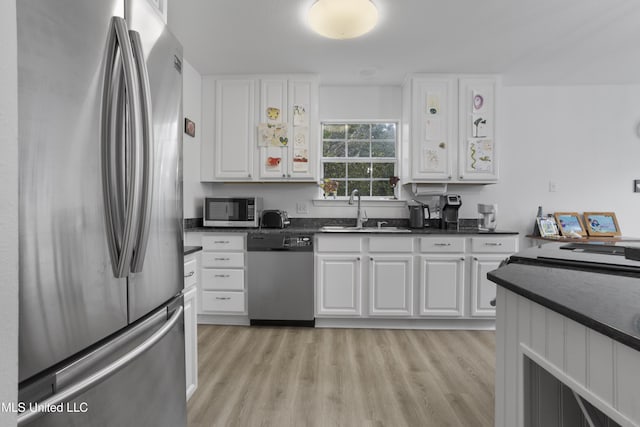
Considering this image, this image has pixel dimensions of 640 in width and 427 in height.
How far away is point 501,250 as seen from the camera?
2965mm

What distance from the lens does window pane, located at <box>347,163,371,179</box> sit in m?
3.76

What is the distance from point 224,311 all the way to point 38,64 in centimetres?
276

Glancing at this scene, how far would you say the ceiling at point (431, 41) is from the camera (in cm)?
223

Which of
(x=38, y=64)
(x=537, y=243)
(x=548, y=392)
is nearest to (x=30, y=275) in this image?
(x=38, y=64)

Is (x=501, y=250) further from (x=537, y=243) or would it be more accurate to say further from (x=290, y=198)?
(x=290, y=198)

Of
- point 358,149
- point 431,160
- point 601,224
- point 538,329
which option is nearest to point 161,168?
point 538,329

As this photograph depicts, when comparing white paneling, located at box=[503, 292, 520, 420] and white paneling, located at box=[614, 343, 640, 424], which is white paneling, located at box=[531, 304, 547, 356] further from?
white paneling, located at box=[614, 343, 640, 424]

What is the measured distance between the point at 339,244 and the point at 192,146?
1.80 metres

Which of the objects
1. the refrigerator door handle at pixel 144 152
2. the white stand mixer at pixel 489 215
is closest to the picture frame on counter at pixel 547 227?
the white stand mixer at pixel 489 215

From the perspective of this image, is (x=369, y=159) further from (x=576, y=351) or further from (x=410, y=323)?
(x=576, y=351)

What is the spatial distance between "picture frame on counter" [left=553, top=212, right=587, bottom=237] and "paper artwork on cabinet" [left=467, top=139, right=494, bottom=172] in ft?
3.48

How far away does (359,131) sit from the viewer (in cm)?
376

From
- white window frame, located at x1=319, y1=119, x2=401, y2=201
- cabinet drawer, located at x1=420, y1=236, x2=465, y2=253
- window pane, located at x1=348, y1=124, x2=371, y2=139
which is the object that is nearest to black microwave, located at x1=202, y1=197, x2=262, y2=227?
white window frame, located at x1=319, y1=119, x2=401, y2=201

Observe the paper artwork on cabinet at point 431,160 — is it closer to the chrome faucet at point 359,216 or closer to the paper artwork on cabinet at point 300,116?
the chrome faucet at point 359,216
